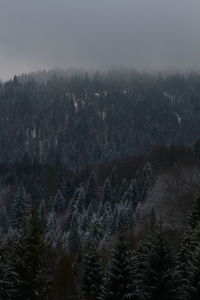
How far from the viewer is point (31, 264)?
30.9 metres

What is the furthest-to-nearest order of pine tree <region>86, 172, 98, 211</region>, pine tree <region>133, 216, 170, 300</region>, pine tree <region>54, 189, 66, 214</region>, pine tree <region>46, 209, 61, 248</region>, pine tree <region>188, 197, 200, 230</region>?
pine tree <region>54, 189, 66, 214</region>, pine tree <region>86, 172, 98, 211</region>, pine tree <region>46, 209, 61, 248</region>, pine tree <region>188, 197, 200, 230</region>, pine tree <region>133, 216, 170, 300</region>

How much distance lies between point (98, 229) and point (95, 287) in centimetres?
5748

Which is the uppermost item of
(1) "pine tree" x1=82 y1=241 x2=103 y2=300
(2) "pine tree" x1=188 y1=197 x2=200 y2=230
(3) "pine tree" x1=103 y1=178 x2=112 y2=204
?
(2) "pine tree" x1=188 y1=197 x2=200 y2=230

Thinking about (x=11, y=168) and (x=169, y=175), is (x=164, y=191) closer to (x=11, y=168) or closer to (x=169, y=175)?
(x=169, y=175)

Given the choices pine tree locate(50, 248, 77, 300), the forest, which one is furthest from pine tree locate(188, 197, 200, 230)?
pine tree locate(50, 248, 77, 300)

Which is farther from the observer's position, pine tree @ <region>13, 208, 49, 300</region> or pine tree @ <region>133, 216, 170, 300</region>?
pine tree @ <region>13, 208, 49, 300</region>

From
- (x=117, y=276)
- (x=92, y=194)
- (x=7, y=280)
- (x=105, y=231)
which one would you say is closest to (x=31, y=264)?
(x=7, y=280)

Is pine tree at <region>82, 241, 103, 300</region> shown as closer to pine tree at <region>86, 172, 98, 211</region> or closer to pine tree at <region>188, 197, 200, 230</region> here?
pine tree at <region>188, 197, 200, 230</region>

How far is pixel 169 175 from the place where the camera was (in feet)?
377

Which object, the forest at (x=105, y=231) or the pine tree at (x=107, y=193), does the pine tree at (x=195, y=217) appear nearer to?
the forest at (x=105, y=231)

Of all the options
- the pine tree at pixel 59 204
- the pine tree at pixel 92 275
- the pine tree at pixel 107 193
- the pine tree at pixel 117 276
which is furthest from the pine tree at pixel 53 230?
the pine tree at pixel 117 276

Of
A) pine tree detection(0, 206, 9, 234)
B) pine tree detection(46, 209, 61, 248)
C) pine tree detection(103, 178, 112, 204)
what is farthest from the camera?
pine tree detection(103, 178, 112, 204)

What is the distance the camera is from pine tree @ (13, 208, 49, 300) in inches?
1213

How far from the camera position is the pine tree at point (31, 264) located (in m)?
30.8
